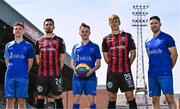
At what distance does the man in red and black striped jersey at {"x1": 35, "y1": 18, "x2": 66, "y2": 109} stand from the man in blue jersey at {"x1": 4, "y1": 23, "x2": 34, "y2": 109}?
0.88ft

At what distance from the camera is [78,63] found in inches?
367

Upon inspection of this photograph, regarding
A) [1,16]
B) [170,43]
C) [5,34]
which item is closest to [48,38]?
[170,43]

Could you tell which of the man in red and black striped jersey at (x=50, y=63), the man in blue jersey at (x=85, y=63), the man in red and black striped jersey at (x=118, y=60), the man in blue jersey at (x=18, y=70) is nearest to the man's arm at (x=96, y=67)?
the man in blue jersey at (x=85, y=63)

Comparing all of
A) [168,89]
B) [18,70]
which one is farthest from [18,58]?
[168,89]

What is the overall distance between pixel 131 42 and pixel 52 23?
1714 millimetres

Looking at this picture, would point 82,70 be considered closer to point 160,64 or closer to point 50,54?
point 50,54

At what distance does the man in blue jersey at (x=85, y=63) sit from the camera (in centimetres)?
916

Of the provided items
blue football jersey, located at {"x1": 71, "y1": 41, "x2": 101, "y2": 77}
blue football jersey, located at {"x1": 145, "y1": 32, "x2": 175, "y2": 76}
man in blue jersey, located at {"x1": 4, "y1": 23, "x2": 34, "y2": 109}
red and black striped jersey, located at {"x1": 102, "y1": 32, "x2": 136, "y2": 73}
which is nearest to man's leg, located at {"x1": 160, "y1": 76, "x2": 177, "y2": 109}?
blue football jersey, located at {"x1": 145, "y1": 32, "x2": 175, "y2": 76}

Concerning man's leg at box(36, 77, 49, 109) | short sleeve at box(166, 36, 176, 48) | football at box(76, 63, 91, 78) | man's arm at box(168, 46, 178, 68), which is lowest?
man's leg at box(36, 77, 49, 109)

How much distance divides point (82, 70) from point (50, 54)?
2.51 feet

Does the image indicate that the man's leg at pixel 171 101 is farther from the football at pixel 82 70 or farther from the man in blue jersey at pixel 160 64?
the football at pixel 82 70

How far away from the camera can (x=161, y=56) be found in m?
8.65

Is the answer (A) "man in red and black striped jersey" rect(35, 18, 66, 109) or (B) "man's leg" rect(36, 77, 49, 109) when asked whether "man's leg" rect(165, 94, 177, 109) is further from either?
(B) "man's leg" rect(36, 77, 49, 109)

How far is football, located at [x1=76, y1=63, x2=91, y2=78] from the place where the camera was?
9109 mm
